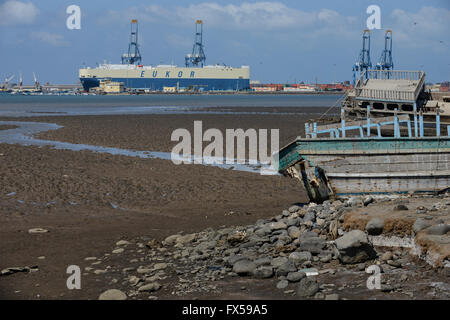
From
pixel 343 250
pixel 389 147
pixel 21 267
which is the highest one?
pixel 389 147

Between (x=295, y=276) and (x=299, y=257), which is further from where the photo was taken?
(x=299, y=257)

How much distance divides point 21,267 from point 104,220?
3833mm

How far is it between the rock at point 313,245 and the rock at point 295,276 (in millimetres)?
1036

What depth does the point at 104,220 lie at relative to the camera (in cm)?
1332

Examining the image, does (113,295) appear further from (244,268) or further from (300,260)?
(300,260)

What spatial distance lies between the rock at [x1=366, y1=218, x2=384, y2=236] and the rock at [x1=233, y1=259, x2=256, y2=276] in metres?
1.95

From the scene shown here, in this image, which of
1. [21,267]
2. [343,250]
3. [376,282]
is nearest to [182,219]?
[21,267]

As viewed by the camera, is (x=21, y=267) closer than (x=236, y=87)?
Yes

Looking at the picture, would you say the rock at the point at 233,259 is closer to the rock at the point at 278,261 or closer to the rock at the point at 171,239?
the rock at the point at 278,261

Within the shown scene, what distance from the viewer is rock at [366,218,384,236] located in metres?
8.92

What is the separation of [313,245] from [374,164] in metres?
3.92

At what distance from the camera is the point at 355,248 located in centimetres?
836

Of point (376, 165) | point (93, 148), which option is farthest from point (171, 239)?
point (93, 148)
